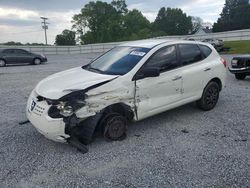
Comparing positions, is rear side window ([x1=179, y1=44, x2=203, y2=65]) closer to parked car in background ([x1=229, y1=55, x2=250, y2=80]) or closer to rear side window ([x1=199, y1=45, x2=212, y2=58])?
rear side window ([x1=199, y1=45, x2=212, y2=58])

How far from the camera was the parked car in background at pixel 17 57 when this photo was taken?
2025 cm

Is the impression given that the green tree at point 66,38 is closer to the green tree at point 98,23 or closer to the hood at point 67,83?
the green tree at point 98,23

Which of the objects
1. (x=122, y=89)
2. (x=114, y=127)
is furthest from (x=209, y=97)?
(x=114, y=127)

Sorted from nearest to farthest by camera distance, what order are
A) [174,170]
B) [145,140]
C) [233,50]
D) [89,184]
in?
1. [89,184]
2. [174,170]
3. [145,140]
4. [233,50]

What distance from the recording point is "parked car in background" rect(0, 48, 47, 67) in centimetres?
2025

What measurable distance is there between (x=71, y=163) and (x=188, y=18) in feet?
337

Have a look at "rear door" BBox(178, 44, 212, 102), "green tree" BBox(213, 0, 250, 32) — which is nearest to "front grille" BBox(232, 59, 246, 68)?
"rear door" BBox(178, 44, 212, 102)

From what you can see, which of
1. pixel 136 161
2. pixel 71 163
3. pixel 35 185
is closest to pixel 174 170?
pixel 136 161

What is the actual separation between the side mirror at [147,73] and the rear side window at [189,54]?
1059mm

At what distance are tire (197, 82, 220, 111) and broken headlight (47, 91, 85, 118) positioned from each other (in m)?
3.12

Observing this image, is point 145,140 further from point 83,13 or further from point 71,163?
point 83,13

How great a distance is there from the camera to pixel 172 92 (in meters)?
5.45

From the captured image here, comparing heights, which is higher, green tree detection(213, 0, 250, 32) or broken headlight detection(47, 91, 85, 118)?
green tree detection(213, 0, 250, 32)

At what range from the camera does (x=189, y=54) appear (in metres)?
5.91
